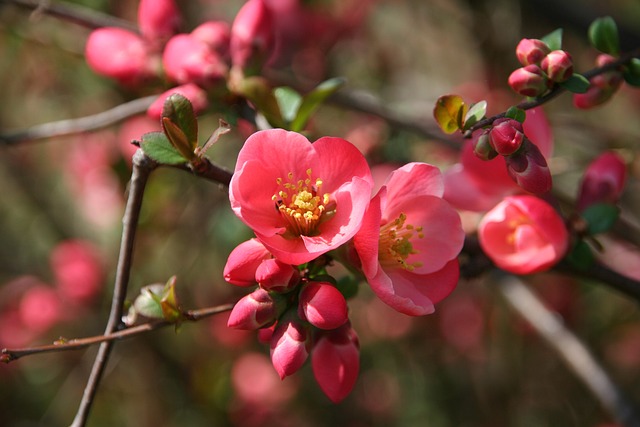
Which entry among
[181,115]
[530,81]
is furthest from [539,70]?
[181,115]

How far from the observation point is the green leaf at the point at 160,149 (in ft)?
2.03

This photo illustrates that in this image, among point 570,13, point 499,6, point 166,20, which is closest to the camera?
point 166,20

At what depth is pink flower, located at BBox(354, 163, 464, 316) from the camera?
0.67 metres

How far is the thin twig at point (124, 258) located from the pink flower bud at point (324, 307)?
0.18 meters

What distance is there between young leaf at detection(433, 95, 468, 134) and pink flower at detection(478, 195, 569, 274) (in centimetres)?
16

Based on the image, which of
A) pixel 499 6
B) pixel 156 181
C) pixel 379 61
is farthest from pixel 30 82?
pixel 499 6

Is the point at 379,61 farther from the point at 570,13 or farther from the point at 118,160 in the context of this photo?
the point at 118,160

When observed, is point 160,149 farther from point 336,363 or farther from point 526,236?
point 526,236

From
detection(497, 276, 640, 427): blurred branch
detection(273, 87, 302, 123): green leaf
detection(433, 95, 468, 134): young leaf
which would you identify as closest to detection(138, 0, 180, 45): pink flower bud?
detection(273, 87, 302, 123): green leaf

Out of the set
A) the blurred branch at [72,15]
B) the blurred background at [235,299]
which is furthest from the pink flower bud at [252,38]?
the blurred background at [235,299]

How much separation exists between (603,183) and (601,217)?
3.0 inches

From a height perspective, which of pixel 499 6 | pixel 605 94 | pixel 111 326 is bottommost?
pixel 499 6

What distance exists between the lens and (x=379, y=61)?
84.6 inches

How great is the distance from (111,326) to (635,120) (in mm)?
2618
